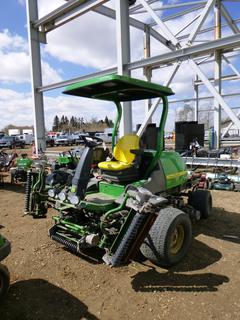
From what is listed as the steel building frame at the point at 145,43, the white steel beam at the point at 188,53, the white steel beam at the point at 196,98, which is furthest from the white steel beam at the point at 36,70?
the white steel beam at the point at 196,98

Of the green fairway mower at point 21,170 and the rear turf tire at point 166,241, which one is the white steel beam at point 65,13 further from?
the rear turf tire at point 166,241

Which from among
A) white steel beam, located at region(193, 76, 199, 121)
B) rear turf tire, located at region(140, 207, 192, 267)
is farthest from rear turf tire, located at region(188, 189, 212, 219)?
white steel beam, located at region(193, 76, 199, 121)

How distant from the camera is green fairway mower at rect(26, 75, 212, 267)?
308cm

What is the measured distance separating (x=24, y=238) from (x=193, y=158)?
246 inches

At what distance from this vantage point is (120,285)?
309cm

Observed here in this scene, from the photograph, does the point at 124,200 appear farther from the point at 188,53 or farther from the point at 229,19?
the point at 229,19

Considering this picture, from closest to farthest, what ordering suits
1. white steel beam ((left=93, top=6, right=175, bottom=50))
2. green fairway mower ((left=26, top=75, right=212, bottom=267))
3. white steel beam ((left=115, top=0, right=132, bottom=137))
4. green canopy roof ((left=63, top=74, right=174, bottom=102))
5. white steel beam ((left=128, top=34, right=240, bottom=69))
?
green fairway mower ((left=26, top=75, right=212, bottom=267))
green canopy roof ((left=63, top=74, right=174, bottom=102))
white steel beam ((left=128, top=34, right=240, bottom=69))
white steel beam ((left=115, top=0, right=132, bottom=137))
white steel beam ((left=93, top=6, right=175, bottom=50))

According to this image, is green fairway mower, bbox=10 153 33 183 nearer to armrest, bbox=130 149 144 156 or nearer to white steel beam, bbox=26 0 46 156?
white steel beam, bbox=26 0 46 156

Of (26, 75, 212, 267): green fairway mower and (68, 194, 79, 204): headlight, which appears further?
(68, 194, 79, 204): headlight

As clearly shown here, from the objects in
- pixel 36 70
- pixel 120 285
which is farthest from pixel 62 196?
pixel 36 70

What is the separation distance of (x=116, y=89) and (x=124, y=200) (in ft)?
5.41

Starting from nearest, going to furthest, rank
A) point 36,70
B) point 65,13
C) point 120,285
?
point 120,285
point 65,13
point 36,70

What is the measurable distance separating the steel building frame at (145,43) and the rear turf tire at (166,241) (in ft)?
15.4

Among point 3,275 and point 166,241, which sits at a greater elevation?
point 166,241
